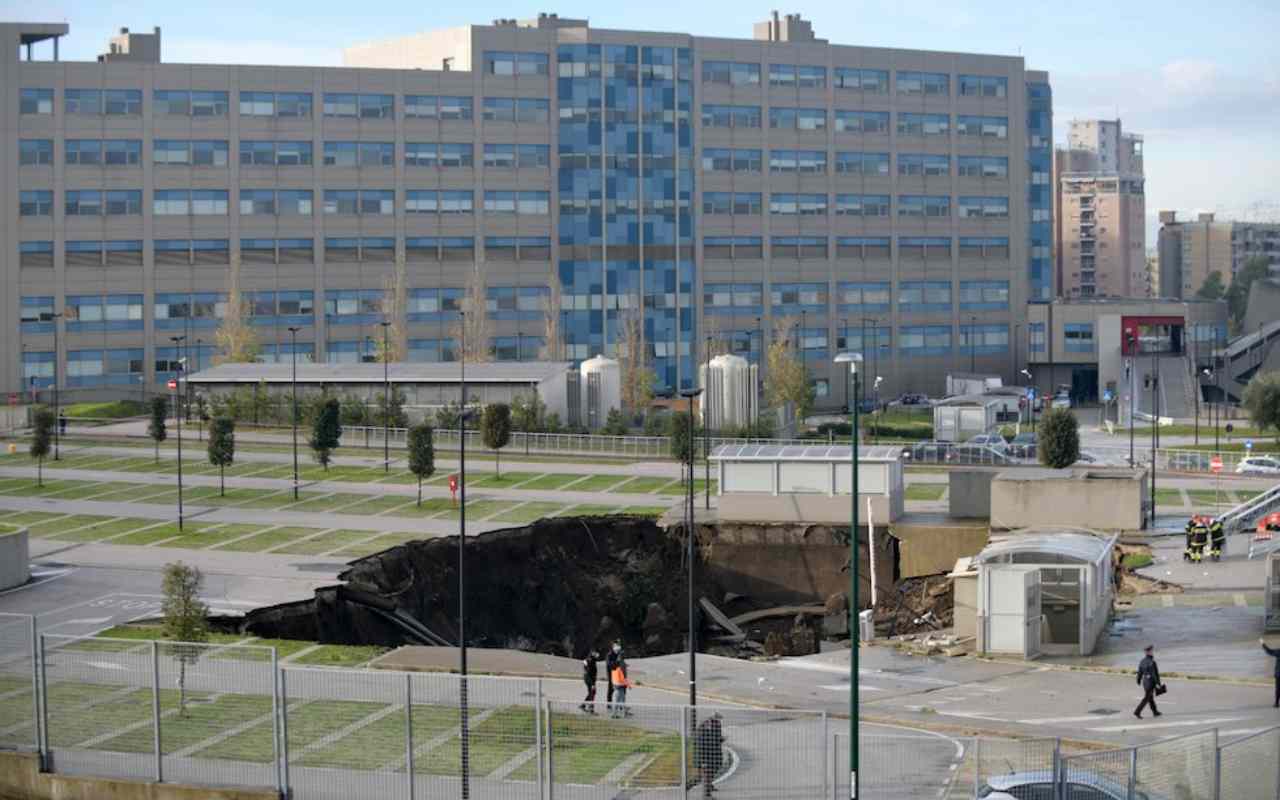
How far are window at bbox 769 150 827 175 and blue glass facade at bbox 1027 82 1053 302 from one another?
78.1 feet

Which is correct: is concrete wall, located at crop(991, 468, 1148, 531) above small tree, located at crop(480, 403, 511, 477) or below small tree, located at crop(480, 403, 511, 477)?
below

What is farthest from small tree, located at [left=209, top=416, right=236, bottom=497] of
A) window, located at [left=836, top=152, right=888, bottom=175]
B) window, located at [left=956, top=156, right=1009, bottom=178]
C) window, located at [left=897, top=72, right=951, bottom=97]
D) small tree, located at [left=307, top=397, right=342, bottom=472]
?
window, located at [left=956, top=156, right=1009, bottom=178]

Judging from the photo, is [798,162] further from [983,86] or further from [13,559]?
[13,559]

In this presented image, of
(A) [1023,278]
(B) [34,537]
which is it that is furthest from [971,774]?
(A) [1023,278]

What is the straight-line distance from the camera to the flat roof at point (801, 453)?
204 feet

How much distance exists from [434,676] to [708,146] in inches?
3945

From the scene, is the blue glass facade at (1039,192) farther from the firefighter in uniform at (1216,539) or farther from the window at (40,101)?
the firefighter in uniform at (1216,539)

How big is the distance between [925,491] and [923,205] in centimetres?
6284

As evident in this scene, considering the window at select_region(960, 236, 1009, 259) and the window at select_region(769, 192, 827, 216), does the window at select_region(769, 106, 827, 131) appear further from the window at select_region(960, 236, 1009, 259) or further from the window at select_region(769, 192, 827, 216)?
the window at select_region(960, 236, 1009, 259)

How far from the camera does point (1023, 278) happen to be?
5325 inches

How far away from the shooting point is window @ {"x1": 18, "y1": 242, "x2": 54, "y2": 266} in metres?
112

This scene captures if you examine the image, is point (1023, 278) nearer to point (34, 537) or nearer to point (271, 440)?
point (271, 440)

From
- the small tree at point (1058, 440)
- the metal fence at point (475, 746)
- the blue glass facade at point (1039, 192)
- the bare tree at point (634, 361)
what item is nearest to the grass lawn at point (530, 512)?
the small tree at point (1058, 440)

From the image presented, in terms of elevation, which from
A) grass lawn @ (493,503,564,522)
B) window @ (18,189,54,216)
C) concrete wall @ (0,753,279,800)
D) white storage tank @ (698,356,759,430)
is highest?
window @ (18,189,54,216)
